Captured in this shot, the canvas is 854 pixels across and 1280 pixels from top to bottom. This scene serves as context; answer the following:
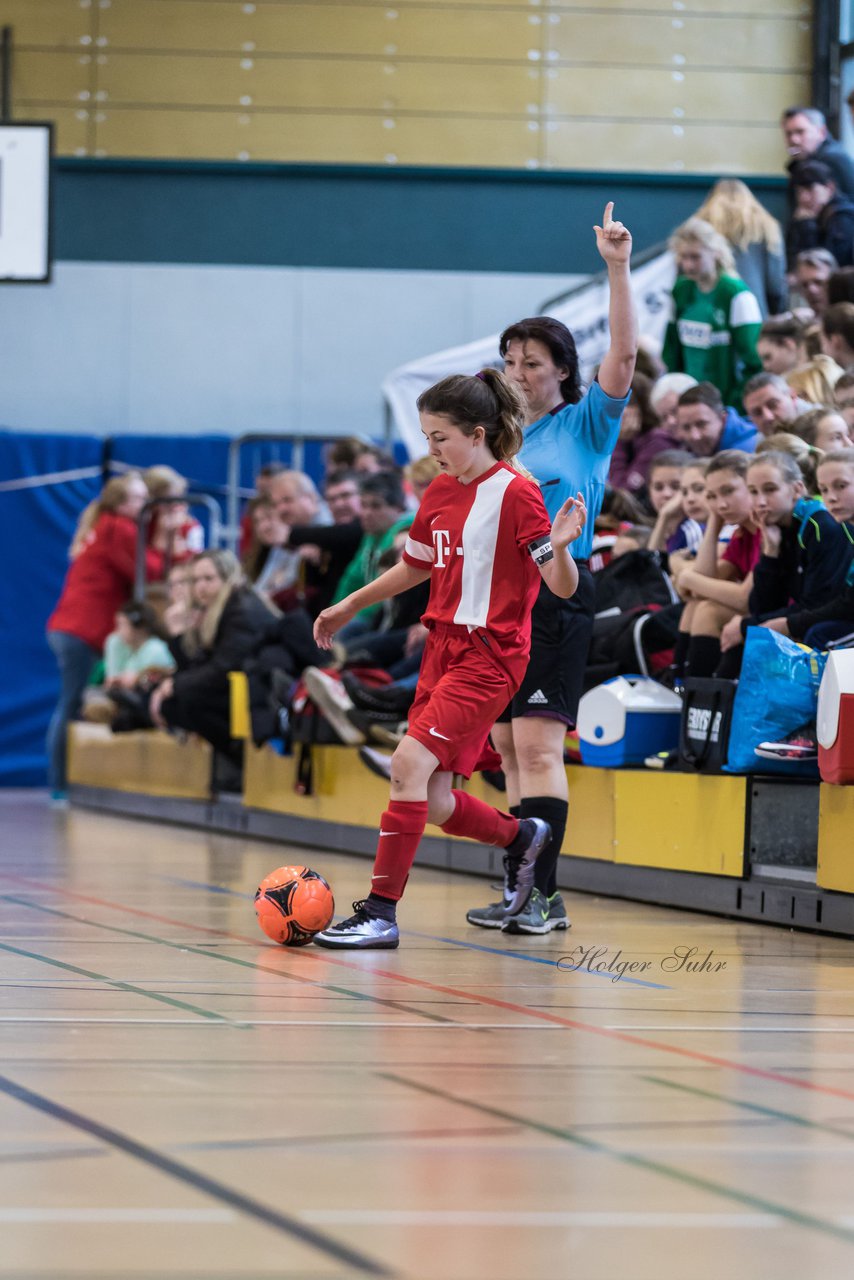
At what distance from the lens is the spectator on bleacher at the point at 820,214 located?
33.1ft

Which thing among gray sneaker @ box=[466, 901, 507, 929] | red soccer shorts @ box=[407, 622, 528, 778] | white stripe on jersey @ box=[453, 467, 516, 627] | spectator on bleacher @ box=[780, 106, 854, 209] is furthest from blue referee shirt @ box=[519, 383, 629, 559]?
spectator on bleacher @ box=[780, 106, 854, 209]

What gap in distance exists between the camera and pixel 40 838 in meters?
8.89

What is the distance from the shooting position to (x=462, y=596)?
15.9 ft

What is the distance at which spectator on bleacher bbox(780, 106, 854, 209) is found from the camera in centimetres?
1035

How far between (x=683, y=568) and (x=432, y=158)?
8.26 meters

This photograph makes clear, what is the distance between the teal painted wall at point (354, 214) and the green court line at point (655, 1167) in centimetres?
1188

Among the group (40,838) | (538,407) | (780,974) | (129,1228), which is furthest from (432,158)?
(129,1228)

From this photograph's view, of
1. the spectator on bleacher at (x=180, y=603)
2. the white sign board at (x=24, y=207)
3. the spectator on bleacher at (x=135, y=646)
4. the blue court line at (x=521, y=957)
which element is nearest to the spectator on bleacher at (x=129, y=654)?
the spectator on bleacher at (x=135, y=646)

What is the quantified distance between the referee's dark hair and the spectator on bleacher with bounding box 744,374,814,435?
7.81 feet

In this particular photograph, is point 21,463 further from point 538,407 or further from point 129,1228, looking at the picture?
point 129,1228

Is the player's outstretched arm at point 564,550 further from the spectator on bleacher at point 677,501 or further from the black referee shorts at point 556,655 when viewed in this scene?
the spectator on bleacher at point 677,501

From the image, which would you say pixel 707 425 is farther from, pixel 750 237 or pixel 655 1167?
pixel 655 1167

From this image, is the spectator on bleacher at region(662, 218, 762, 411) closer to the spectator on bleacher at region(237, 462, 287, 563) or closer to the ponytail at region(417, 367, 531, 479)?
the spectator on bleacher at region(237, 462, 287, 563)

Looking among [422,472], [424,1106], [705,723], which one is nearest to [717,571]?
[705,723]
